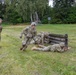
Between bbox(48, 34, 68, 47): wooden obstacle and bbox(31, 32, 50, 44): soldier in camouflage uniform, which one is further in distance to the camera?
bbox(31, 32, 50, 44): soldier in camouflage uniform

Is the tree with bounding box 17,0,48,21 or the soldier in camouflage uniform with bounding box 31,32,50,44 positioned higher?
the tree with bounding box 17,0,48,21

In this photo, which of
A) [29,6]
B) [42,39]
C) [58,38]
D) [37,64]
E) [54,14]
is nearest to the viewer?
[37,64]

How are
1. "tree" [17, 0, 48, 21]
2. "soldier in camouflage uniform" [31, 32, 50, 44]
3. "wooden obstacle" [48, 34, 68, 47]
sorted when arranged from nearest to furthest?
"wooden obstacle" [48, 34, 68, 47]
"soldier in camouflage uniform" [31, 32, 50, 44]
"tree" [17, 0, 48, 21]

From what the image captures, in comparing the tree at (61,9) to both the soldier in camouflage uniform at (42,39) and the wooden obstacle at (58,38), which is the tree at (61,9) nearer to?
the soldier in camouflage uniform at (42,39)

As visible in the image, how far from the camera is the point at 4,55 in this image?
9305 millimetres

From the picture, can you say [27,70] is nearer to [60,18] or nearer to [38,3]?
[38,3]

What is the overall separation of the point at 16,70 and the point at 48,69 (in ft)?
3.52

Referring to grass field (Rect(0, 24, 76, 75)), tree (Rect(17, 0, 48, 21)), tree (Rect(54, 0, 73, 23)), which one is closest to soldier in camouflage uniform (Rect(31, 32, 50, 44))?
grass field (Rect(0, 24, 76, 75))

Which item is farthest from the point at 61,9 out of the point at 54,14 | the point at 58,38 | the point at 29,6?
the point at 58,38

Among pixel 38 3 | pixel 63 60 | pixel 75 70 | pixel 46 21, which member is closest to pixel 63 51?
pixel 63 60

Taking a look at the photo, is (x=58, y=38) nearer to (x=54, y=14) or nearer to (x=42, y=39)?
(x=42, y=39)

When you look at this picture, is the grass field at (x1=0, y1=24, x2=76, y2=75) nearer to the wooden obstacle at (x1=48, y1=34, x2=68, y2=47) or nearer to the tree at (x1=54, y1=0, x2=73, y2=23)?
the wooden obstacle at (x1=48, y1=34, x2=68, y2=47)

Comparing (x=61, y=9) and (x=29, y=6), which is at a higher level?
(x=29, y=6)

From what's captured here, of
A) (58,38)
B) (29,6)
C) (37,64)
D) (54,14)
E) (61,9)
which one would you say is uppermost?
(29,6)
